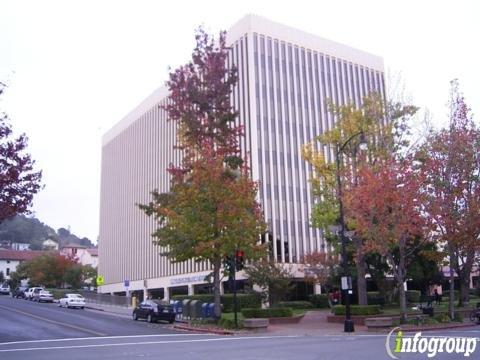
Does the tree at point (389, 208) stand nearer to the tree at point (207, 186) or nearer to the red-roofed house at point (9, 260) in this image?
the tree at point (207, 186)

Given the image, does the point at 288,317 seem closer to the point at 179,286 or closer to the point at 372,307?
the point at 372,307

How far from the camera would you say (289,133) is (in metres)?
63.7

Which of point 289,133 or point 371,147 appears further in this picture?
point 289,133

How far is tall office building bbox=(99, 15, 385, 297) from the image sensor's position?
60.8 m

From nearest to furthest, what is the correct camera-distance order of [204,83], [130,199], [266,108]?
[204,83]
[266,108]
[130,199]

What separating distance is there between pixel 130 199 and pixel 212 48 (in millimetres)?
Result: 53713

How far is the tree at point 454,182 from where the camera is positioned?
1214 inches

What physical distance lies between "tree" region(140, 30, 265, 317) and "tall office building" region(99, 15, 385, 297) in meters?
17.7

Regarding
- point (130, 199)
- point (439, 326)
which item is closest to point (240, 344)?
point (439, 326)

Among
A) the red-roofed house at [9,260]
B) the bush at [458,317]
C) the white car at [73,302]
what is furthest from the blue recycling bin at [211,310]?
the red-roofed house at [9,260]

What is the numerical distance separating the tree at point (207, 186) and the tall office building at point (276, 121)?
17701 mm

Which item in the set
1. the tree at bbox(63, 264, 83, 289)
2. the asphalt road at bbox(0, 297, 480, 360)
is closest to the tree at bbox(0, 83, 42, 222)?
the asphalt road at bbox(0, 297, 480, 360)

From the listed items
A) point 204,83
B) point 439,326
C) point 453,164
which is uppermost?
point 204,83

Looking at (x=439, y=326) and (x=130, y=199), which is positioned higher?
(x=130, y=199)
